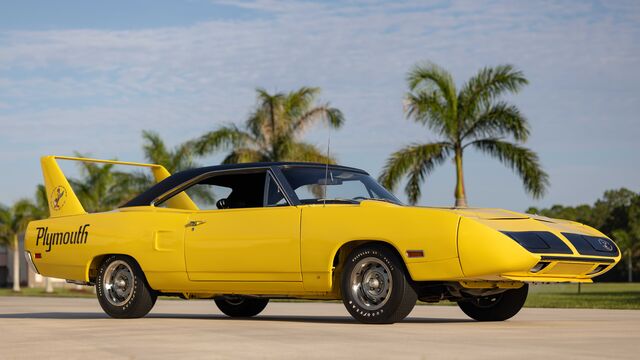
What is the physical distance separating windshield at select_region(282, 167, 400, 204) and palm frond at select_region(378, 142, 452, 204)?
17.1 meters

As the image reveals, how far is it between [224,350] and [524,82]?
22.4 m

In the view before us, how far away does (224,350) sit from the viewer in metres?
7.32

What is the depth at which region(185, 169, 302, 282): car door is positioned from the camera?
10423 millimetres

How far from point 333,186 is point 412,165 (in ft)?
58.4

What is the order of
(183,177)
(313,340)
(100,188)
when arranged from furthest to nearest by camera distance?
(100,188) → (183,177) → (313,340)

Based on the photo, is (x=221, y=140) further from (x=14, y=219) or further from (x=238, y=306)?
(x=14, y=219)

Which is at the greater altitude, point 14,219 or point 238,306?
point 14,219

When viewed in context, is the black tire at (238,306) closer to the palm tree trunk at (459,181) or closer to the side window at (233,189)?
the side window at (233,189)

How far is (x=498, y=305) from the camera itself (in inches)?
444

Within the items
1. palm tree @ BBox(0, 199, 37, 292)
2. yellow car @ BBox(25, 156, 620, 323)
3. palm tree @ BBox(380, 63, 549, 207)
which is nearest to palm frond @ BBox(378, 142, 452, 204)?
palm tree @ BBox(380, 63, 549, 207)

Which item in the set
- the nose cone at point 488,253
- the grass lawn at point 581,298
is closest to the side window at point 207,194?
the nose cone at point 488,253

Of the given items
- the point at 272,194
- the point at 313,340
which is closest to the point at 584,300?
the point at 272,194

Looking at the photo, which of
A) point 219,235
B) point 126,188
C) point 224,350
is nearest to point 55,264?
point 219,235

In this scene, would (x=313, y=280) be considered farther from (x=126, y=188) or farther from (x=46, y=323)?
(x=126, y=188)
